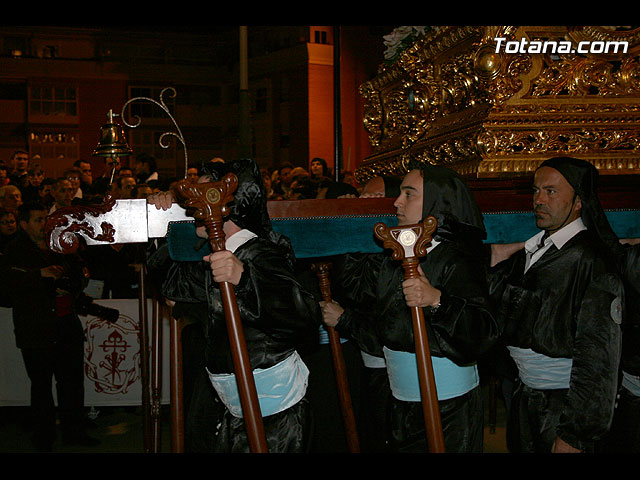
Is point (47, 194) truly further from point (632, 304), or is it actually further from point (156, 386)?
point (632, 304)

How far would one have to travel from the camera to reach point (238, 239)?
2.82 metres

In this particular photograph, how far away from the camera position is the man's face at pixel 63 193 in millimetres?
6402

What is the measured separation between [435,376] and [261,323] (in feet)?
2.49

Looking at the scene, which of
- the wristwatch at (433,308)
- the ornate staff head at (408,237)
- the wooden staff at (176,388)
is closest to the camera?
the ornate staff head at (408,237)

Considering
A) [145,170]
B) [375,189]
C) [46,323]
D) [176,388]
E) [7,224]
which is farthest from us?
[145,170]

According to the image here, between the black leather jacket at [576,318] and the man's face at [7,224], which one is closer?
the black leather jacket at [576,318]

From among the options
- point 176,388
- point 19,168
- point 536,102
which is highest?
point 19,168

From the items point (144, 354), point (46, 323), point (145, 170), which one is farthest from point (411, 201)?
point (145, 170)

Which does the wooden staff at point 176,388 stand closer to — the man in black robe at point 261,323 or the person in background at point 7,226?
the man in black robe at point 261,323

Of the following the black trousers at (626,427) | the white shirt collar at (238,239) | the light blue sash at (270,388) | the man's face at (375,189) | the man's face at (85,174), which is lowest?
the black trousers at (626,427)

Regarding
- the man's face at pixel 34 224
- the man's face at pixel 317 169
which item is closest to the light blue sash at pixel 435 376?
the man's face at pixel 34 224

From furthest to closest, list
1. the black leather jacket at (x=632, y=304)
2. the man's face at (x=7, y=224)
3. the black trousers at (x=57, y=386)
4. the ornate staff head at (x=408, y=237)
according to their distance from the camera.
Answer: the man's face at (x=7, y=224) < the black trousers at (x=57, y=386) < the black leather jacket at (x=632, y=304) < the ornate staff head at (x=408, y=237)

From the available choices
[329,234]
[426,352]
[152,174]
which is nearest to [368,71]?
[152,174]

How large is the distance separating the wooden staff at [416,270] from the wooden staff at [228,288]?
56cm
